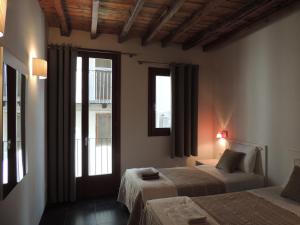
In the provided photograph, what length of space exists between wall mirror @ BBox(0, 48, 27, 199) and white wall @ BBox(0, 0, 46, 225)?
0.08 meters


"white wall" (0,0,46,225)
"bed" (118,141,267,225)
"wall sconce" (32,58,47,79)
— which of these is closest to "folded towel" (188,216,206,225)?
"bed" (118,141,267,225)

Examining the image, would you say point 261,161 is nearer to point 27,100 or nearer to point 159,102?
point 159,102

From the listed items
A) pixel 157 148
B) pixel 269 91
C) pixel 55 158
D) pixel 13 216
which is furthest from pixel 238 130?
pixel 13 216

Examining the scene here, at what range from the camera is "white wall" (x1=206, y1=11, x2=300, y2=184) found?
2.85 metres

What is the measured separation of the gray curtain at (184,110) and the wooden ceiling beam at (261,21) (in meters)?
0.62

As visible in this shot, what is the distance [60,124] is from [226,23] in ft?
9.83

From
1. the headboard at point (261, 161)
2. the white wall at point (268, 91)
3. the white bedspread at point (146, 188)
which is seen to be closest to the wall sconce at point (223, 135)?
the white wall at point (268, 91)

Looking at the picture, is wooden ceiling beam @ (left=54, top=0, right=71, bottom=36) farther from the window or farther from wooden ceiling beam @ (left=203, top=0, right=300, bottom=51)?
wooden ceiling beam @ (left=203, top=0, right=300, bottom=51)

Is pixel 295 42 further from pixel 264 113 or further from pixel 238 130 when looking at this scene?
pixel 238 130

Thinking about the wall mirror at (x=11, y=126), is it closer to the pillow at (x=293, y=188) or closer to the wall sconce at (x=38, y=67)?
the wall sconce at (x=38, y=67)

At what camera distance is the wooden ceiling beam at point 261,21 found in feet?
9.29

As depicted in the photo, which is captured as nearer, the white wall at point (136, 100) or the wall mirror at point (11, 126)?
the wall mirror at point (11, 126)

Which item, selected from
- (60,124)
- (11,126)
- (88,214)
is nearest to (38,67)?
(11,126)

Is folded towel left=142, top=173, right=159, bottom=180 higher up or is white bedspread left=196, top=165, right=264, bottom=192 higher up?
folded towel left=142, top=173, right=159, bottom=180
